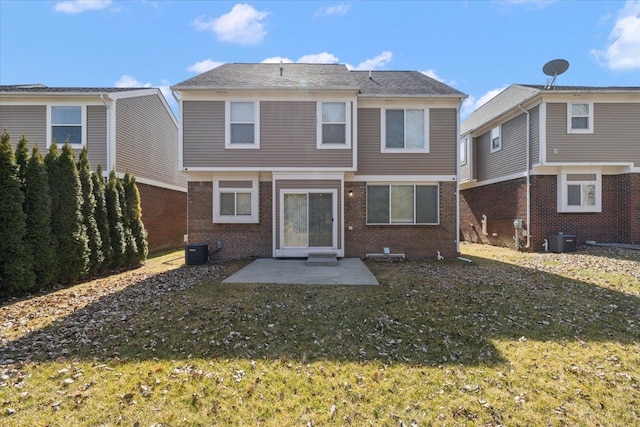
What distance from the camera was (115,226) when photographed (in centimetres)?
948

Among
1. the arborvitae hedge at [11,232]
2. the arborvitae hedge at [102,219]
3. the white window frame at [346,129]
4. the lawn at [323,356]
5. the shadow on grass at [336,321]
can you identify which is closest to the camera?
the lawn at [323,356]

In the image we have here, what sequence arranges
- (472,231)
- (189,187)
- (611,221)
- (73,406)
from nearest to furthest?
(73,406)
(189,187)
(611,221)
(472,231)

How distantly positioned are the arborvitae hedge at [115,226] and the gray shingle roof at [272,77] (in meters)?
4.10

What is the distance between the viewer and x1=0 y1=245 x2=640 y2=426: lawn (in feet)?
10.2

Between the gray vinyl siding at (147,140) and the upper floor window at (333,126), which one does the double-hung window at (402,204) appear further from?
the gray vinyl siding at (147,140)

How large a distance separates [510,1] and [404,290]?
11204 mm

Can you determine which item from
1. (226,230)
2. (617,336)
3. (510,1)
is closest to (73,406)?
(617,336)

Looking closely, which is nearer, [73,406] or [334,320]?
[73,406]

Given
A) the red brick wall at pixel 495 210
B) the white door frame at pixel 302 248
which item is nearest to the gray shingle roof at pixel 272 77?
the white door frame at pixel 302 248

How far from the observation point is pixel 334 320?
5297mm

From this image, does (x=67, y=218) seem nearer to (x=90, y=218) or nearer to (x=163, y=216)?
(x=90, y=218)

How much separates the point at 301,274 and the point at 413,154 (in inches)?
247

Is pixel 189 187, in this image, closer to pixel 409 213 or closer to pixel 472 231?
pixel 409 213

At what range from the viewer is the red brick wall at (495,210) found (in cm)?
1355
